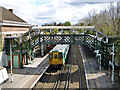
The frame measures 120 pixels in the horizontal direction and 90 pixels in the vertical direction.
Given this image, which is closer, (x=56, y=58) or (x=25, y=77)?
(x=25, y=77)

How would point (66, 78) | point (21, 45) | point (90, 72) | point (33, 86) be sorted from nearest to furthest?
1. point (33, 86)
2. point (66, 78)
3. point (90, 72)
4. point (21, 45)

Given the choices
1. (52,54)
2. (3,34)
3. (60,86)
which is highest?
(3,34)

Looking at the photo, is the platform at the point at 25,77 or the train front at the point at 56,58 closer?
the platform at the point at 25,77

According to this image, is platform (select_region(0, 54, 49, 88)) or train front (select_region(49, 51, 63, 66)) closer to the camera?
platform (select_region(0, 54, 49, 88))

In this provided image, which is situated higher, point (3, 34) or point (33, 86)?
point (3, 34)

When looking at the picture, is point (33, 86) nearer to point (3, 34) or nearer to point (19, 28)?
point (3, 34)

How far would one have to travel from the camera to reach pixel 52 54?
18969mm

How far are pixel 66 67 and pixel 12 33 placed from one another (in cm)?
826

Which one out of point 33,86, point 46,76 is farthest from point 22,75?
point 33,86

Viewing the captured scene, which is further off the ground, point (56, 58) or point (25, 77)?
point (56, 58)

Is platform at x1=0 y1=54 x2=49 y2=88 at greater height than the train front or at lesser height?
lesser

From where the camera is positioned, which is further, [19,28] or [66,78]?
[19,28]

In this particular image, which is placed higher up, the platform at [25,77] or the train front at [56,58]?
the train front at [56,58]

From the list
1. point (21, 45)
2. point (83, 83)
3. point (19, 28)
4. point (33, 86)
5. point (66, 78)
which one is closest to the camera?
point (33, 86)
